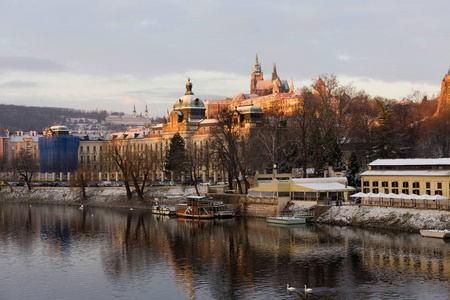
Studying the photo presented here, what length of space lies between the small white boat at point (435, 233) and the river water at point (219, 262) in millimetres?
1109

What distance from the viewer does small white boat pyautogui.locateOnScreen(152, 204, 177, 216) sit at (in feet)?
319

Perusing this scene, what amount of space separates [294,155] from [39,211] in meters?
41.6

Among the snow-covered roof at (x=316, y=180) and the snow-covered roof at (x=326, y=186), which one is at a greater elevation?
the snow-covered roof at (x=316, y=180)

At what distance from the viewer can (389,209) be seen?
74938 millimetres

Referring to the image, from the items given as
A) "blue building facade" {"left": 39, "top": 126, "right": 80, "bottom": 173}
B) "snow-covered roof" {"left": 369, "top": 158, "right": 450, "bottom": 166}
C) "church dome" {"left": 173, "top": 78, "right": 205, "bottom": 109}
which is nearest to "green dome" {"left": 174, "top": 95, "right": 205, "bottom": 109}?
"church dome" {"left": 173, "top": 78, "right": 205, "bottom": 109}

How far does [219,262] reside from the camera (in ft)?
188

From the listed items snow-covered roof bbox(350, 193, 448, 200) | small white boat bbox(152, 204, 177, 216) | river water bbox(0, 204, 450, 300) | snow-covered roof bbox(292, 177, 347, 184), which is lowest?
river water bbox(0, 204, 450, 300)

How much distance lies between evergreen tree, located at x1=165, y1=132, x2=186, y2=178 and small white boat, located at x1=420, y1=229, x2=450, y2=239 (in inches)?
2398

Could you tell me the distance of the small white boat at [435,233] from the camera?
64.1 metres

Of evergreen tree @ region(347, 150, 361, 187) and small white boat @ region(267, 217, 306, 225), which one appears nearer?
small white boat @ region(267, 217, 306, 225)

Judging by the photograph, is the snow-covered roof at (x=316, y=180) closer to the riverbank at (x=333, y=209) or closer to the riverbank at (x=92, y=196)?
the riverbank at (x=333, y=209)

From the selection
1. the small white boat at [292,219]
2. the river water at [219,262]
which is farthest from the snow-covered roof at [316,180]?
the river water at [219,262]

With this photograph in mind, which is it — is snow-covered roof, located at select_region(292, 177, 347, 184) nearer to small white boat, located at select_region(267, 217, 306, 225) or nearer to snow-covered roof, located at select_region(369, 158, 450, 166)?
snow-covered roof, located at select_region(369, 158, 450, 166)

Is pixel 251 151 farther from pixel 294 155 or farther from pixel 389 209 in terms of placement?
pixel 389 209
